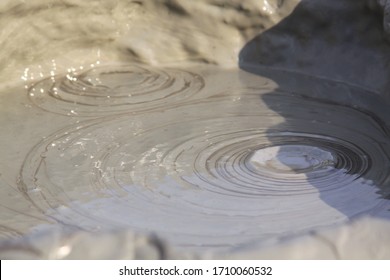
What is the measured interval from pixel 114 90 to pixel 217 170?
2.30ft

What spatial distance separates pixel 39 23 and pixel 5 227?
108cm

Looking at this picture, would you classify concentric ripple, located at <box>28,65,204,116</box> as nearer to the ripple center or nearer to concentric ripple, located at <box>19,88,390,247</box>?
concentric ripple, located at <box>19,88,390,247</box>

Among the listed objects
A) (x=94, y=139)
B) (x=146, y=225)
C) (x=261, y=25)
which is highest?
(x=261, y=25)

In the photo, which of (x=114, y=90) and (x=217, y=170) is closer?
(x=217, y=170)

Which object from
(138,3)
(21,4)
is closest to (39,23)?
(21,4)

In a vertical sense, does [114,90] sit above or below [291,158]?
above

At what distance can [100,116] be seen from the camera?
2.65m

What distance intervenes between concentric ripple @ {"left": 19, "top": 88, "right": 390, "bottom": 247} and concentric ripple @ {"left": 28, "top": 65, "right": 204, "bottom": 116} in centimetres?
9

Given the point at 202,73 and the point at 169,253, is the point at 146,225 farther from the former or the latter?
the point at 202,73

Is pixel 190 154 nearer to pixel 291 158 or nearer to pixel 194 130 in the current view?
pixel 194 130

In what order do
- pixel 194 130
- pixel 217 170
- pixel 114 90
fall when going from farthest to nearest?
pixel 114 90 < pixel 194 130 < pixel 217 170

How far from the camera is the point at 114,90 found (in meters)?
2.86

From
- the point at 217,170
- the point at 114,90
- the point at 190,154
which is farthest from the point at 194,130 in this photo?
the point at 114,90

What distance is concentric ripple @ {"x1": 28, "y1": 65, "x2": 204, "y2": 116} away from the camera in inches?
107
